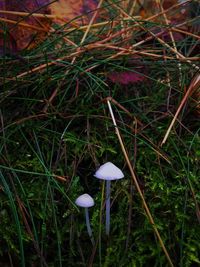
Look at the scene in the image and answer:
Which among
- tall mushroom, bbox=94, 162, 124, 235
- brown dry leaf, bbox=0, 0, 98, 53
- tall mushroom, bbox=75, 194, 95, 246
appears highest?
brown dry leaf, bbox=0, 0, 98, 53

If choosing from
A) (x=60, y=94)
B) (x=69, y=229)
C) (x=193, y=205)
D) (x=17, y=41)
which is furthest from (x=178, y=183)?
(x=17, y=41)

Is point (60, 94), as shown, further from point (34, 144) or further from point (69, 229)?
point (69, 229)

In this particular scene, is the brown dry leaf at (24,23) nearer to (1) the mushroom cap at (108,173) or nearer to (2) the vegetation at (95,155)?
(2) the vegetation at (95,155)

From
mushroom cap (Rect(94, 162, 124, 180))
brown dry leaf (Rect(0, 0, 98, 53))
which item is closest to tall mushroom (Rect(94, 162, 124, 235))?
mushroom cap (Rect(94, 162, 124, 180))

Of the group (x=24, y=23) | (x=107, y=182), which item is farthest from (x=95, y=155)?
(x=24, y=23)

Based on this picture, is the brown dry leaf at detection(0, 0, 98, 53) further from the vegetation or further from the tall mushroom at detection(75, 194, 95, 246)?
the tall mushroom at detection(75, 194, 95, 246)

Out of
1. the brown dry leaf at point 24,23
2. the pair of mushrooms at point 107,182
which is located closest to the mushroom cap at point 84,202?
the pair of mushrooms at point 107,182

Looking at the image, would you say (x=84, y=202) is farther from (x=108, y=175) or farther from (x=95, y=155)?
(x=95, y=155)

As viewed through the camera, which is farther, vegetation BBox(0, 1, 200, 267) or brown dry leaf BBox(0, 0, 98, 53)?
brown dry leaf BBox(0, 0, 98, 53)

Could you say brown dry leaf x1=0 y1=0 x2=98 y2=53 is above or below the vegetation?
above

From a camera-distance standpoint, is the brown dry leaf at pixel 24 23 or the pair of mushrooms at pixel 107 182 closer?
the pair of mushrooms at pixel 107 182
